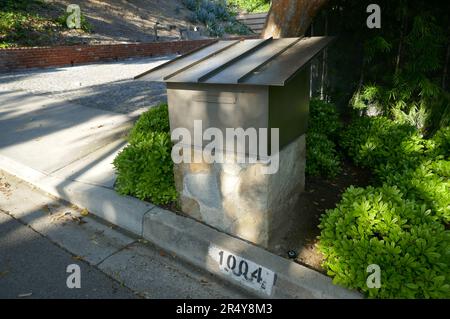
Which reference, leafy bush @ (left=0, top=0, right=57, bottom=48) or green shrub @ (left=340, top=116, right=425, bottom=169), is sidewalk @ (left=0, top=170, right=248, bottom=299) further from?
leafy bush @ (left=0, top=0, right=57, bottom=48)

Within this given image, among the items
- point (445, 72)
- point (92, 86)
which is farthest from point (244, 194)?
point (92, 86)

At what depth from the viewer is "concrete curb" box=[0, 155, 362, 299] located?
2602 millimetres

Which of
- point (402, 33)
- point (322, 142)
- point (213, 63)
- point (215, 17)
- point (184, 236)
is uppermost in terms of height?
point (215, 17)

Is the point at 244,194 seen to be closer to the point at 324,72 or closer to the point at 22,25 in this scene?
the point at 324,72

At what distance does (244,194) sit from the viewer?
3062mm

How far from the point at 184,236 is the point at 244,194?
2.15 ft

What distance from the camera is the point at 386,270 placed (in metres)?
2.38

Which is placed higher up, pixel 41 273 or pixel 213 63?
Result: pixel 213 63

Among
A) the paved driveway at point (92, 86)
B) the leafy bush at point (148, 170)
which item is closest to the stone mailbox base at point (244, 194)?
the leafy bush at point (148, 170)

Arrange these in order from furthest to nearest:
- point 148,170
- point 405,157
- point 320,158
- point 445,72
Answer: point 445,72, point 320,158, point 405,157, point 148,170

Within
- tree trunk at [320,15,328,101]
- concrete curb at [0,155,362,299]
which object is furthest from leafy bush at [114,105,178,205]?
tree trunk at [320,15,328,101]

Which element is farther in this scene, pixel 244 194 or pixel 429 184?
pixel 429 184

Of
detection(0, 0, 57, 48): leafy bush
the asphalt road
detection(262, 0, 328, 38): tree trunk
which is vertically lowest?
the asphalt road

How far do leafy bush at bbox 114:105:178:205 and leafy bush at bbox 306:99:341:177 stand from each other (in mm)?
1577
